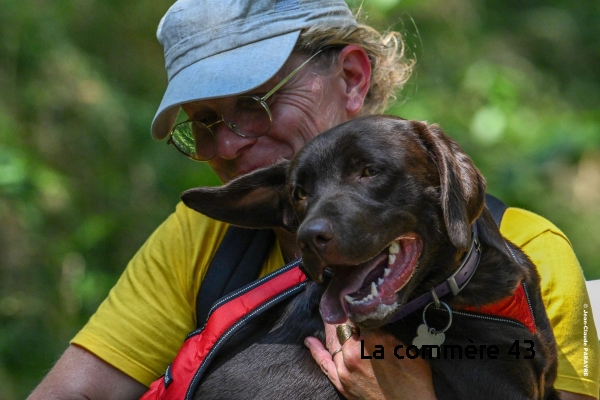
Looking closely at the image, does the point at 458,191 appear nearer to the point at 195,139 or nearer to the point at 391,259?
the point at 391,259

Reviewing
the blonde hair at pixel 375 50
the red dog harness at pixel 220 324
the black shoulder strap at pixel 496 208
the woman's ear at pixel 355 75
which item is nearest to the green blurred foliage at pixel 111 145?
the blonde hair at pixel 375 50

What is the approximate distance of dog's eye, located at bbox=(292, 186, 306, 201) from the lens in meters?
2.42

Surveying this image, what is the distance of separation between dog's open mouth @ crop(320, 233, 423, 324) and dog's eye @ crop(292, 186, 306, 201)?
10.0 inches

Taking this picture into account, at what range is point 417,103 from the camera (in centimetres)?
528

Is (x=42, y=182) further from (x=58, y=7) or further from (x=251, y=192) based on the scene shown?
(x=251, y=192)

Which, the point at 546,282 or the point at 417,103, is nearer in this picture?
the point at 546,282

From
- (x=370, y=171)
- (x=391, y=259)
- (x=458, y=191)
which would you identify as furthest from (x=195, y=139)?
(x=458, y=191)

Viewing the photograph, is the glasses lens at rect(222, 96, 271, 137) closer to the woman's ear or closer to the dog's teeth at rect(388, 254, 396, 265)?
the woman's ear

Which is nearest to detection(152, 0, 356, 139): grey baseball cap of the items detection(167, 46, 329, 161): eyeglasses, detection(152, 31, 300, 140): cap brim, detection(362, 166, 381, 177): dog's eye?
detection(152, 31, 300, 140): cap brim

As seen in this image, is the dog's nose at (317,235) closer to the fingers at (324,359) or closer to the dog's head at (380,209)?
the dog's head at (380,209)

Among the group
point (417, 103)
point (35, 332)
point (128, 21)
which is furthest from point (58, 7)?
point (417, 103)

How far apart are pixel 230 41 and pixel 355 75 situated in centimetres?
47

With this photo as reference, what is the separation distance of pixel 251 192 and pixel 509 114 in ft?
9.56

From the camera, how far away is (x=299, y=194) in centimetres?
244
